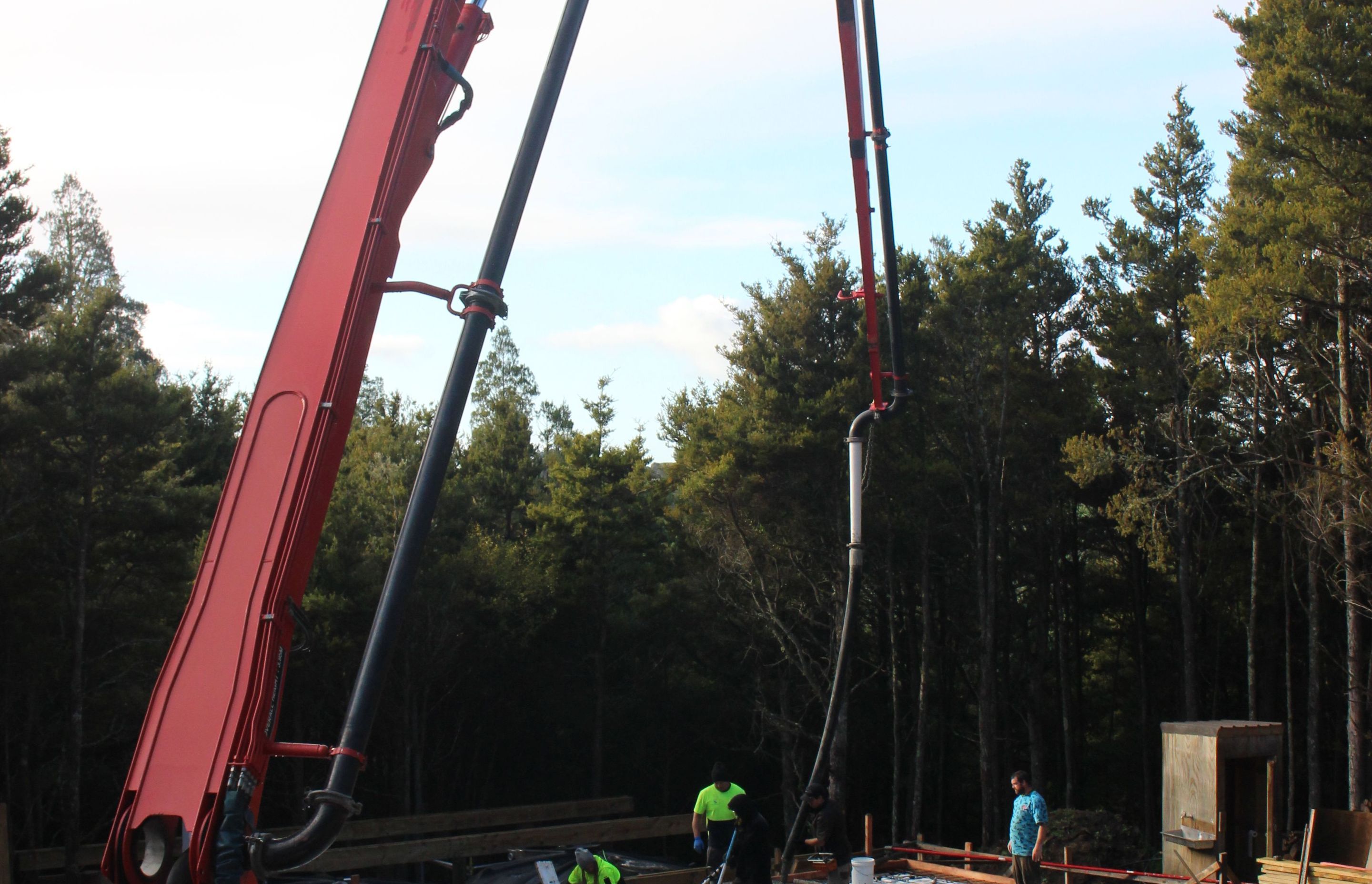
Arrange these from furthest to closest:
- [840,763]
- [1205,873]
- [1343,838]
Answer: [840,763] < [1343,838] < [1205,873]

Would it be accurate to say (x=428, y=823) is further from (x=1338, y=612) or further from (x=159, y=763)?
(x=1338, y=612)

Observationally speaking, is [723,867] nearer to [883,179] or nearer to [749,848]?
[749,848]

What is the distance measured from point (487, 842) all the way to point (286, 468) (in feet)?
31.0

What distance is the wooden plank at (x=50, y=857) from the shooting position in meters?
12.1

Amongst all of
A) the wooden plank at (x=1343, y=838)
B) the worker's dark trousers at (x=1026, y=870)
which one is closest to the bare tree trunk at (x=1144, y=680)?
the wooden plank at (x=1343, y=838)

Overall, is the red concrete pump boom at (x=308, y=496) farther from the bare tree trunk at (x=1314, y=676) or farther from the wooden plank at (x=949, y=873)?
the bare tree trunk at (x=1314, y=676)

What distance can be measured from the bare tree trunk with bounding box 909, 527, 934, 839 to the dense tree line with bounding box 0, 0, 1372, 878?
10 cm

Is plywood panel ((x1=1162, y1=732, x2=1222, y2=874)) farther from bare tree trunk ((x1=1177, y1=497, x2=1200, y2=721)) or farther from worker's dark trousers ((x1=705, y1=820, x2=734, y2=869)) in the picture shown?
bare tree trunk ((x1=1177, y1=497, x2=1200, y2=721))

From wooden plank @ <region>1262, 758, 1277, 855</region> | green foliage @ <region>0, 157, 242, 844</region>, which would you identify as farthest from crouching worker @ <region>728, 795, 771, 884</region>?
green foliage @ <region>0, 157, 242, 844</region>

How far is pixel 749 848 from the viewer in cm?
A: 815

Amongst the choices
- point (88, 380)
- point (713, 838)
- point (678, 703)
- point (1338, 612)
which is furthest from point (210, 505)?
point (1338, 612)

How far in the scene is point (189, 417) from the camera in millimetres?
24766

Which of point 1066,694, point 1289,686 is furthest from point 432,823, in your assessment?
point 1066,694

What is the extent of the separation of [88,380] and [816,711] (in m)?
18.8
